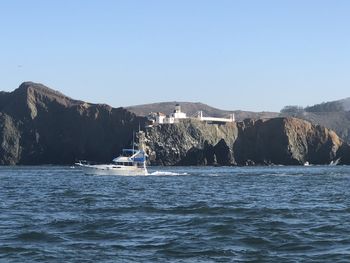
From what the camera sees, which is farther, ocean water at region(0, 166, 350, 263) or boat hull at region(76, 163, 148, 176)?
boat hull at region(76, 163, 148, 176)

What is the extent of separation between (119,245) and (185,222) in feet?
23.1

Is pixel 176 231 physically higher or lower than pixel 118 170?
lower

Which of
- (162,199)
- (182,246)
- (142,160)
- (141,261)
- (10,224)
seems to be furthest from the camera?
(142,160)

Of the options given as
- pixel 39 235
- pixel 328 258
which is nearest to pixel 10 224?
pixel 39 235

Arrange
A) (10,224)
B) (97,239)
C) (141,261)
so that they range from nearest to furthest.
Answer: (141,261)
(97,239)
(10,224)

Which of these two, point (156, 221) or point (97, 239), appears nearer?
point (97, 239)

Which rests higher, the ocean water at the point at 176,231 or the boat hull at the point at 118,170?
the boat hull at the point at 118,170

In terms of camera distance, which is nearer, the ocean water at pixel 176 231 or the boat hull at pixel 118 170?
the ocean water at pixel 176 231

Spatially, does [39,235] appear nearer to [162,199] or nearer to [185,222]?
[185,222]

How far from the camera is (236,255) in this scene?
2311 cm

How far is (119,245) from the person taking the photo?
24.9 meters

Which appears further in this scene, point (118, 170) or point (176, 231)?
point (118, 170)

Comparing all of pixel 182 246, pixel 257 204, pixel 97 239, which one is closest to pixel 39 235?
pixel 97 239

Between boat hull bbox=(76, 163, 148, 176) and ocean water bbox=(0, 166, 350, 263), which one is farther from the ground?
boat hull bbox=(76, 163, 148, 176)
